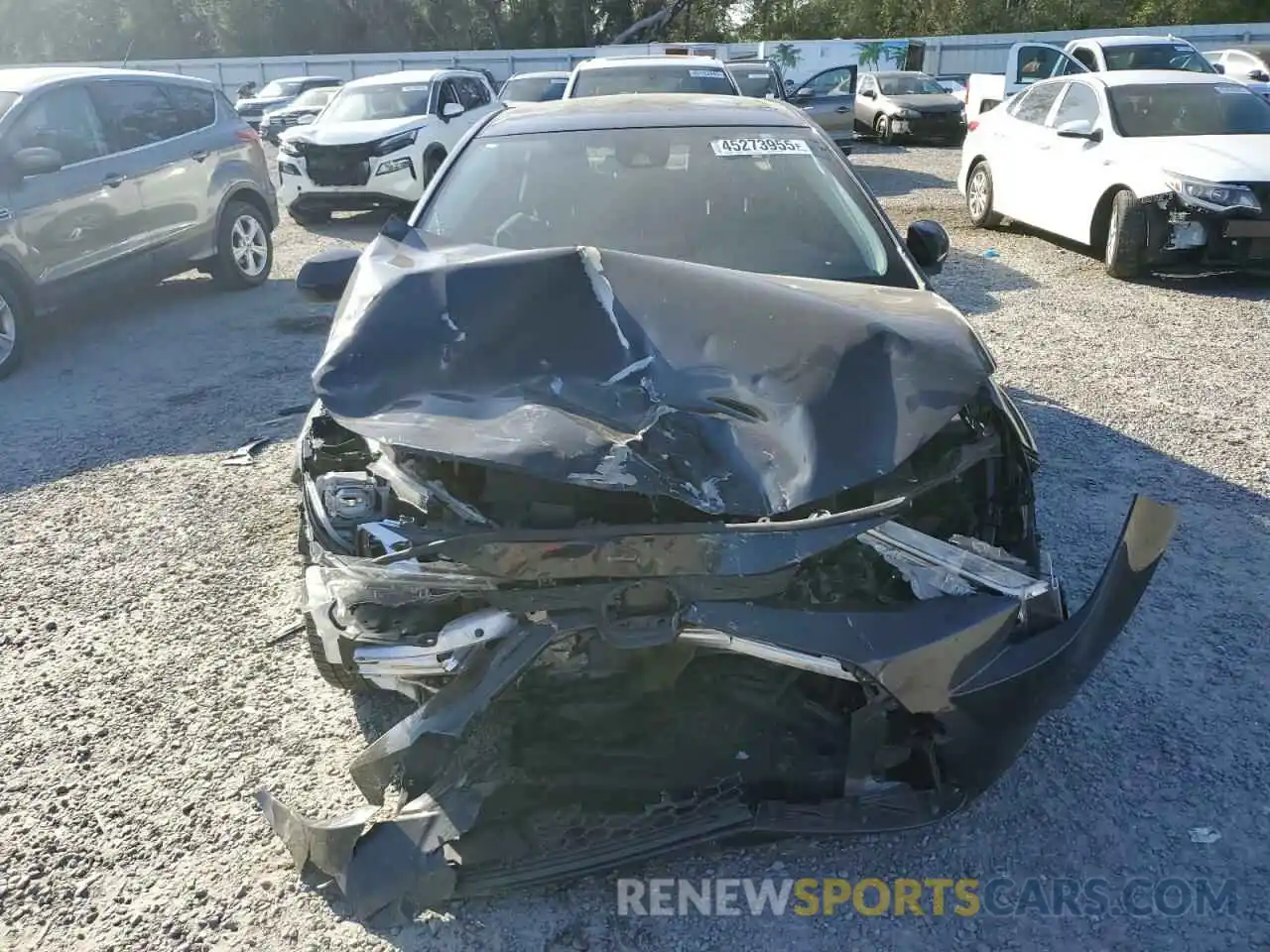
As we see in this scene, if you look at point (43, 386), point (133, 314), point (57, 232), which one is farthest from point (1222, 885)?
point (133, 314)

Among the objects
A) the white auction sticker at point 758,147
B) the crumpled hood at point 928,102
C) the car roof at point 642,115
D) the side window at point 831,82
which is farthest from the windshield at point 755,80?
the white auction sticker at point 758,147

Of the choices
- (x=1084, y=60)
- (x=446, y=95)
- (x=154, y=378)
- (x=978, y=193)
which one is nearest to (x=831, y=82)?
(x=1084, y=60)

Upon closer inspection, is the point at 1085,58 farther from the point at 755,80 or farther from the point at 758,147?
the point at 758,147

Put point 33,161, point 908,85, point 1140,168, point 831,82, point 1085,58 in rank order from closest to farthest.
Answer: point 33,161
point 1140,168
point 1085,58
point 831,82
point 908,85

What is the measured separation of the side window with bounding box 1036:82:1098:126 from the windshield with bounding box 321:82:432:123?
24.2 feet

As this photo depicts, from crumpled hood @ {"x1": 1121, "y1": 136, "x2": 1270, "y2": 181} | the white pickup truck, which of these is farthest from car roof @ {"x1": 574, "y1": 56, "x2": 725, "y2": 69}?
the white pickup truck

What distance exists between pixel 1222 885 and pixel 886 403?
1441 millimetres

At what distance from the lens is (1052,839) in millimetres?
2592

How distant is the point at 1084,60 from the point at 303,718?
16764mm

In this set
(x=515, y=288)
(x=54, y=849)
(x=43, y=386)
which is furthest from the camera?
(x=43, y=386)

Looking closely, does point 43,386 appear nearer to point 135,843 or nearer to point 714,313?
point 135,843

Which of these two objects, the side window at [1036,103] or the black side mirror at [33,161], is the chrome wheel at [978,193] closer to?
the side window at [1036,103]

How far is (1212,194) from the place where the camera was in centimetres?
760

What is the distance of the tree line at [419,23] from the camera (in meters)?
41.9
